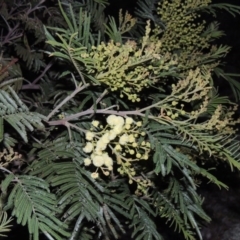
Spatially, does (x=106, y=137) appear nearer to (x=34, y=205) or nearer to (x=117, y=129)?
(x=117, y=129)

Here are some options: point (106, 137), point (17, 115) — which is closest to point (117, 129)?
point (106, 137)

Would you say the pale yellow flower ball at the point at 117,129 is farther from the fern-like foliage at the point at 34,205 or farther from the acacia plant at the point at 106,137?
the fern-like foliage at the point at 34,205

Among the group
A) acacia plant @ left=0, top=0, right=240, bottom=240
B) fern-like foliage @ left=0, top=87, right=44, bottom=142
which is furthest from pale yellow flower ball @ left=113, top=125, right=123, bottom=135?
fern-like foliage @ left=0, top=87, right=44, bottom=142

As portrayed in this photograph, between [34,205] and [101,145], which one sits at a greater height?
[101,145]

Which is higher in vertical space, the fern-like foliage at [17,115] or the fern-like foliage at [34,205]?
the fern-like foliage at [17,115]

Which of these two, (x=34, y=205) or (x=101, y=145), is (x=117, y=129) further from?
(x=34, y=205)

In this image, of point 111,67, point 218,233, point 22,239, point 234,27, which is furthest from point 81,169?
point 234,27

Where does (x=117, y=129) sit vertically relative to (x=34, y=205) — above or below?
above

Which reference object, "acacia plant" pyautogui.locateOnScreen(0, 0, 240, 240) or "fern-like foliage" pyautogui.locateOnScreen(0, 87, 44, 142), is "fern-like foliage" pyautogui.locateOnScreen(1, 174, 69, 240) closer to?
"acacia plant" pyautogui.locateOnScreen(0, 0, 240, 240)

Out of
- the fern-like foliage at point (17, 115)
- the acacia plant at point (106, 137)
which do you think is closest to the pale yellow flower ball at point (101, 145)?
the acacia plant at point (106, 137)

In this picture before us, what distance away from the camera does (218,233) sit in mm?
1993

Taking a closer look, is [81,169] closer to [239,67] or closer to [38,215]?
[38,215]

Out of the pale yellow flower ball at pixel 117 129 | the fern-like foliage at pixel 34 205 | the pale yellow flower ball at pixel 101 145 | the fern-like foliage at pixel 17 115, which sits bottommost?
the fern-like foliage at pixel 34 205

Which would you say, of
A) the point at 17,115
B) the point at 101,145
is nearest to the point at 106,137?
the point at 101,145
